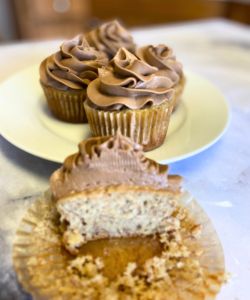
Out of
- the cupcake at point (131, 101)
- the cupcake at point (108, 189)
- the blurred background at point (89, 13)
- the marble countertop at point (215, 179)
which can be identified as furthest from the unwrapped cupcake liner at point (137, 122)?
the blurred background at point (89, 13)

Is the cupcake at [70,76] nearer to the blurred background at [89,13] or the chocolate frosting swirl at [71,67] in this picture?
the chocolate frosting swirl at [71,67]

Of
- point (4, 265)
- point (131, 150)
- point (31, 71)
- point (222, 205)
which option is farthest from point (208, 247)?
point (31, 71)

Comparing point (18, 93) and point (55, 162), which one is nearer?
point (55, 162)

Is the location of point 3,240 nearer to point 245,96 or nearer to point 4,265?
point 4,265

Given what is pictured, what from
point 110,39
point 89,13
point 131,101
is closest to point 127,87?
point 131,101

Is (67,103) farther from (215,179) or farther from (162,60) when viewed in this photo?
(215,179)

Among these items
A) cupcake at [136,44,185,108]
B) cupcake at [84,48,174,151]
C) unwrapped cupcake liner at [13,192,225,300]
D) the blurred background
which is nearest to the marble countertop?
unwrapped cupcake liner at [13,192,225,300]
